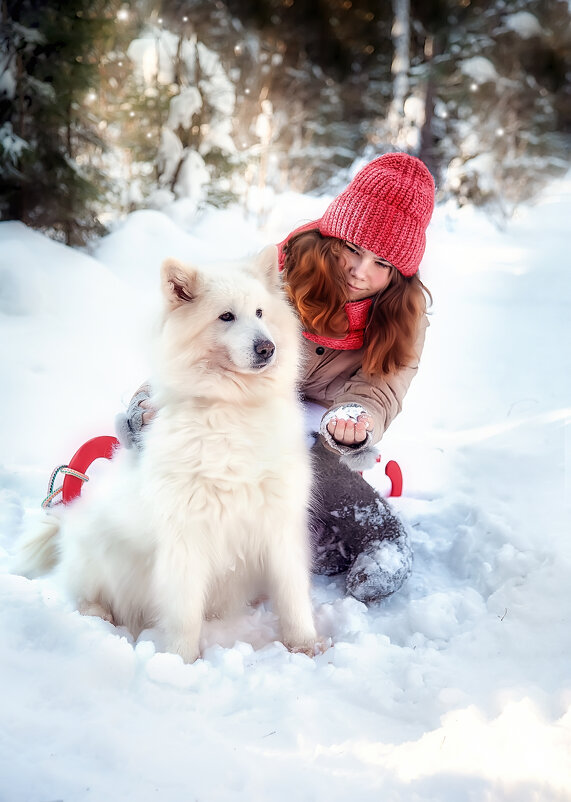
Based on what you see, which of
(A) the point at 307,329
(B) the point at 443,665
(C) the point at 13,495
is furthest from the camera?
(C) the point at 13,495

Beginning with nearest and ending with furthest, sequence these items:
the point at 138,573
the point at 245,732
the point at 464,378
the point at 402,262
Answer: the point at 245,732, the point at 138,573, the point at 402,262, the point at 464,378

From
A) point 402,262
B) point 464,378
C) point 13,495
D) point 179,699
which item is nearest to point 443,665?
point 179,699

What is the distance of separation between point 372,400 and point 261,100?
7.31 meters

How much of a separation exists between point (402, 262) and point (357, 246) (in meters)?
0.17

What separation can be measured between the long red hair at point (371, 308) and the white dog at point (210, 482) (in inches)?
13.5

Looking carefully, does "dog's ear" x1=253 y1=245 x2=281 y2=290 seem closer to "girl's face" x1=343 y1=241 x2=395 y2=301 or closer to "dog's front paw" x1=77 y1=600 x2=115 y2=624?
"girl's face" x1=343 y1=241 x2=395 y2=301

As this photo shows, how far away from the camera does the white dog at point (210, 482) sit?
4.97 feet

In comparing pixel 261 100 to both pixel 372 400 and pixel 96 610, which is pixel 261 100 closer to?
pixel 372 400

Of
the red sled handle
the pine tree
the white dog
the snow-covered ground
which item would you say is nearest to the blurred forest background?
the pine tree

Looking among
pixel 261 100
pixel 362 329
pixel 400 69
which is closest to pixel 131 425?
pixel 362 329

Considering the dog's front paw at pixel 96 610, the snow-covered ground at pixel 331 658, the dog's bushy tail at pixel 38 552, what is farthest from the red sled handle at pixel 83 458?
the dog's front paw at pixel 96 610

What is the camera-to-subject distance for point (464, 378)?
14.5 ft

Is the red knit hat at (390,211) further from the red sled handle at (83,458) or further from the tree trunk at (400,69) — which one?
the tree trunk at (400,69)

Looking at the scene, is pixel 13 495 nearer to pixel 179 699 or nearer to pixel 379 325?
pixel 179 699
